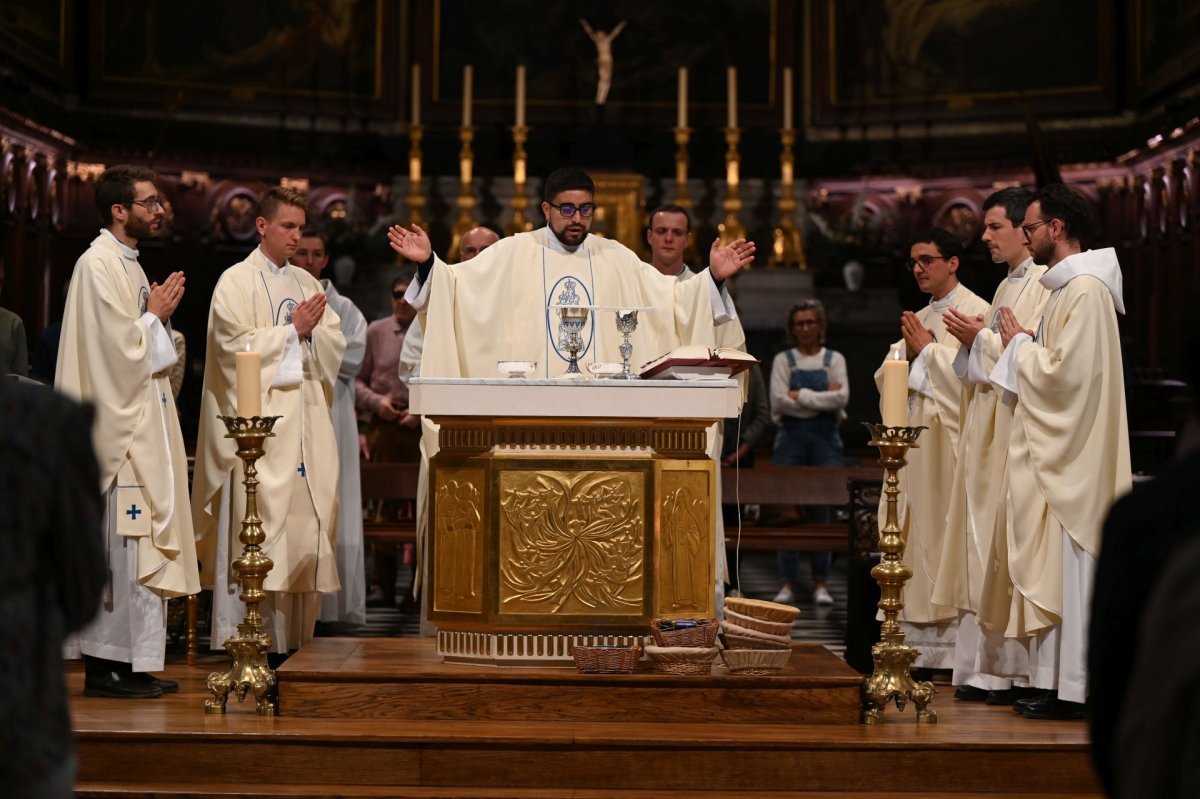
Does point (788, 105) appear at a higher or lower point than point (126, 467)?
higher

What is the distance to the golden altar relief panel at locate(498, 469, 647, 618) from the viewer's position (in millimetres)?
5336

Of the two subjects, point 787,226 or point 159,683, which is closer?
point 159,683

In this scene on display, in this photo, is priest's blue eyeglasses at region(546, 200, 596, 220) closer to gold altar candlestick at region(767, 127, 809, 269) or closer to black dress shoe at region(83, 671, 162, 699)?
black dress shoe at region(83, 671, 162, 699)

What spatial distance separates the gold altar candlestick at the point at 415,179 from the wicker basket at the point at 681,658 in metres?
7.15

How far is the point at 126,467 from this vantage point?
5.57 metres

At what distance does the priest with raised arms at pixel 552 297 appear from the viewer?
6016mm

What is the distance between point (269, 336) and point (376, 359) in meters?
2.22

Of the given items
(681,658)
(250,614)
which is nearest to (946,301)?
(681,658)

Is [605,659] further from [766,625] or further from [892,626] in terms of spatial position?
[892,626]

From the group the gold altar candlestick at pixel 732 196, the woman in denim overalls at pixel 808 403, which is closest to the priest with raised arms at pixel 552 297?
the woman in denim overalls at pixel 808 403

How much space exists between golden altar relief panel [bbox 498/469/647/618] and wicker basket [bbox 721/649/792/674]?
36cm

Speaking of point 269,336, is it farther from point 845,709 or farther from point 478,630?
point 845,709

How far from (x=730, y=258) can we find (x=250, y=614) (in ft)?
6.81

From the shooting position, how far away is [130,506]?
556cm
